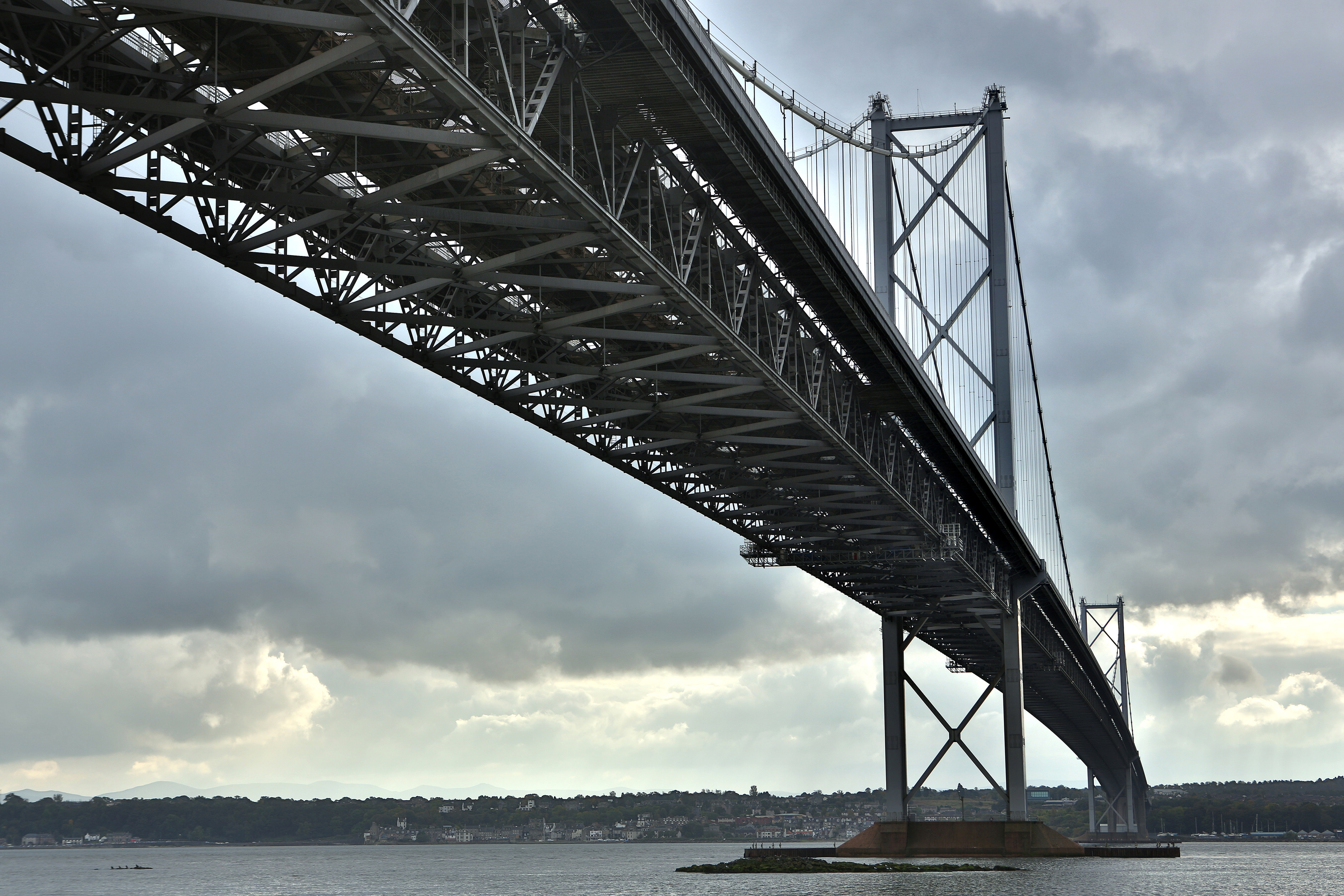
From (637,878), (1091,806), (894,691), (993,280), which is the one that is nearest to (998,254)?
(993,280)

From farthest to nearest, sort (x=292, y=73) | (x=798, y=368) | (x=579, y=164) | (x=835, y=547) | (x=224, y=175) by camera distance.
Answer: (x=835, y=547), (x=798, y=368), (x=579, y=164), (x=224, y=175), (x=292, y=73)

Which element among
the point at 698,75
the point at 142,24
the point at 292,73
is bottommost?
the point at 292,73

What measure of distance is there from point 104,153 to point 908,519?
3092 centimetres

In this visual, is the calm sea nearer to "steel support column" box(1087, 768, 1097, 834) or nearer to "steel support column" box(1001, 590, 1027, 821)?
"steel support column" box(1001, 590, 1027, 821)

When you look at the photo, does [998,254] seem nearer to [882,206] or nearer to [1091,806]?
[882,206]

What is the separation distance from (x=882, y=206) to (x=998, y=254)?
6962mm

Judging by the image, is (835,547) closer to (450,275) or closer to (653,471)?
(653,471)

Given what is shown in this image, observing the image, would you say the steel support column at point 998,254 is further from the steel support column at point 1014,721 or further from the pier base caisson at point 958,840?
the pier base caisson at point 958,840

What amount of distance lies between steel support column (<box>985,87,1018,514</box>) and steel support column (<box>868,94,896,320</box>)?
4.87 metres

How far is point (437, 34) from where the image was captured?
762 inches

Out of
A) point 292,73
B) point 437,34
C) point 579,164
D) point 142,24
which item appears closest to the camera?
point 292,73

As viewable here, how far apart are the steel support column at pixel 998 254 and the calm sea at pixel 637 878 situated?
19.9 m

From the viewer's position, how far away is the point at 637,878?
80.4 m

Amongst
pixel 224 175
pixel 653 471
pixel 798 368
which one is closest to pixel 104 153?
pixel 224 175
